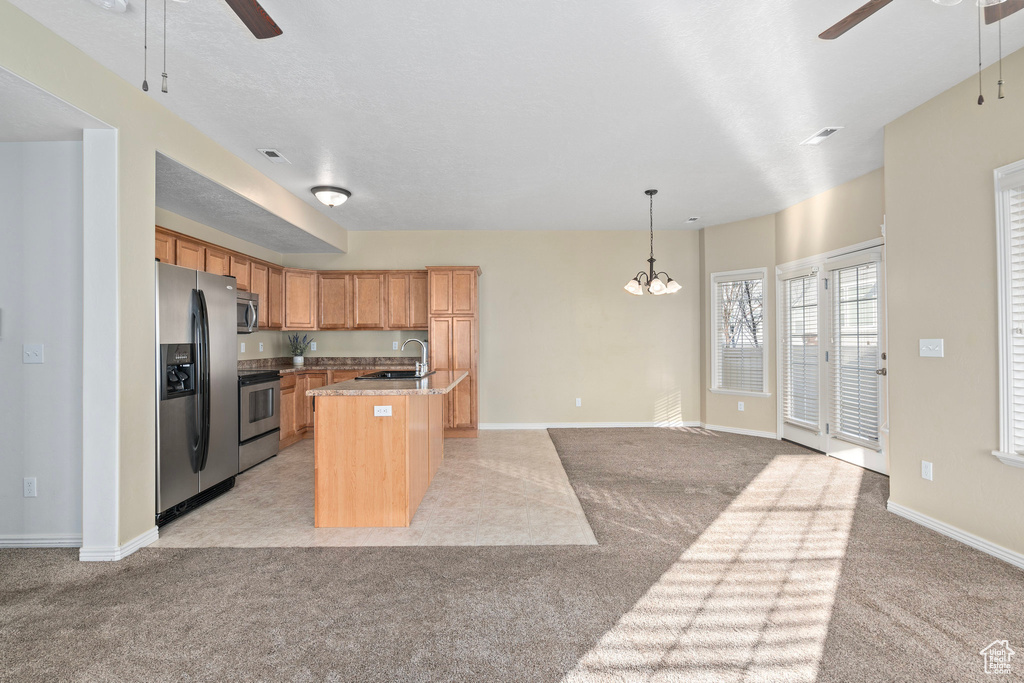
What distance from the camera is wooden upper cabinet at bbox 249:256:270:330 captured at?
18.4ft

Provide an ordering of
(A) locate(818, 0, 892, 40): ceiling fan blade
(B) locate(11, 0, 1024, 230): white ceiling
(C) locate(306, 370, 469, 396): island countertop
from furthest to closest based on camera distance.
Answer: (C) locate(306, 370, 469, 396): island countertop, (B) locate(11, 0, 1024, 230): white ceiling, (A) locate(818, 0, 892, 40): ceiling fan blade

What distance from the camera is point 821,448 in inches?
206

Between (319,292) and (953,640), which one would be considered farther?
(319,292)

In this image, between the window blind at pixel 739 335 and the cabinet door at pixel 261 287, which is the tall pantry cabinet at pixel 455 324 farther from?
the window blind at pixel 739 335

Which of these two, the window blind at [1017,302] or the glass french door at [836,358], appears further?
the glass french door at [836,358]

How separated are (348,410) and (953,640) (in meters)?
3.26

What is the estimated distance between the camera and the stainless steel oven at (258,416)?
4609 millimetres

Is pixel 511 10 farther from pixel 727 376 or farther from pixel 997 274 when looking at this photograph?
pixel 727 376

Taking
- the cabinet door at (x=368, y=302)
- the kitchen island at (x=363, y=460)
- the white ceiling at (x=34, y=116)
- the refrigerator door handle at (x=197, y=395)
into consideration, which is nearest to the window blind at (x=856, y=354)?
the kitchen island at (x=363, y=460)

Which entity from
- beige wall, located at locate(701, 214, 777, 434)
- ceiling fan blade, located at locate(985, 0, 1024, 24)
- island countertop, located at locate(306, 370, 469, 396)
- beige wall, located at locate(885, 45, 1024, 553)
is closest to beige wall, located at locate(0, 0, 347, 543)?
island countertop, located at locate(306, 370, 469, 396)

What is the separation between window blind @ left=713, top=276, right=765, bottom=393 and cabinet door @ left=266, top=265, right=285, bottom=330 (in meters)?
5.62

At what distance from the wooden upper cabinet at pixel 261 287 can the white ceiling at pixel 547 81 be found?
148cm

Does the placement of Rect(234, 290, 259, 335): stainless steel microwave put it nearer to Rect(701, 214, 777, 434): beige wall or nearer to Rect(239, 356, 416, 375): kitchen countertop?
Rect(239, 356, 416, 375): kitchen countertop

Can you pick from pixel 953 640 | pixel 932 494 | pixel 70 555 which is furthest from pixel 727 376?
pixel 70 555
